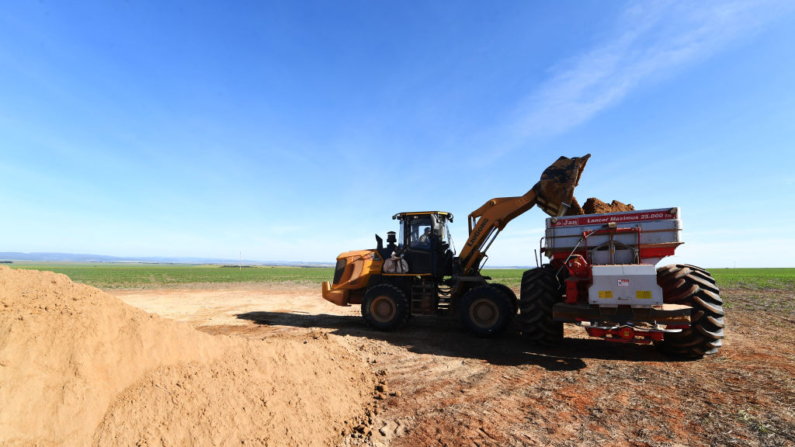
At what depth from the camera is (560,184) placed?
8.00 m

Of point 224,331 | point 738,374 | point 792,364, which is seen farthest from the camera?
point 224,331

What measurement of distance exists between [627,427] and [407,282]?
250 inches

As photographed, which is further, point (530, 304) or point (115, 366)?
point (530, 304)

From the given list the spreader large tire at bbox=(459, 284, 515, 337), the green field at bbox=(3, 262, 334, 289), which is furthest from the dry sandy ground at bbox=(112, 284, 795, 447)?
the green field at bbox=(3, 262, 334, 289)

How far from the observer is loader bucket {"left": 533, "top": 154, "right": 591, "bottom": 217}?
780 centimetres

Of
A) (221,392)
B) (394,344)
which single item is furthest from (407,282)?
(221,392)

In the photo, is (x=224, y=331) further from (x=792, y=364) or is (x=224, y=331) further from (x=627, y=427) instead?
(x=792, y=364)

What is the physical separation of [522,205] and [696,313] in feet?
13.0

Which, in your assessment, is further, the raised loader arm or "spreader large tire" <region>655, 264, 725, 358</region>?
the raised loader arm

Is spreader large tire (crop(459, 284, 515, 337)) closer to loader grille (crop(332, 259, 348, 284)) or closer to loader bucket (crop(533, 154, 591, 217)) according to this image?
loader bucket (crop(533, 154, 591, 217))

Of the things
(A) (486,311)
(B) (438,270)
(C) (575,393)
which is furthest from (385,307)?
(C) (575,393)

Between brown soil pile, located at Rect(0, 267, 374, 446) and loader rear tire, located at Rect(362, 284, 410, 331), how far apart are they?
4315mm

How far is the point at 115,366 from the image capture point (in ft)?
11.1

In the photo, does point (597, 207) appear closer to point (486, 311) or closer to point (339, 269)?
point (486, 311)
